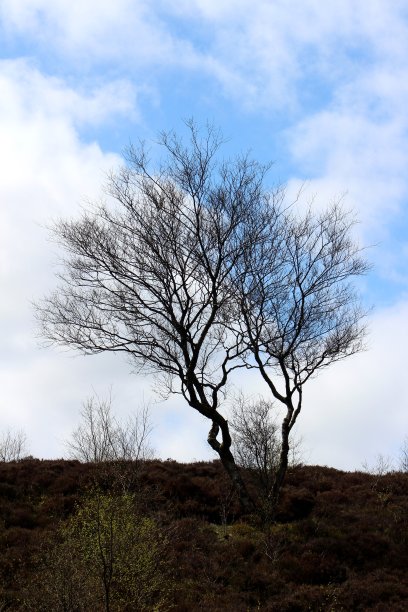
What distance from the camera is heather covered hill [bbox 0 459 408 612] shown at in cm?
1295

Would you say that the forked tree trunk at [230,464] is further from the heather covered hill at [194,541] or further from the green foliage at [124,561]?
Result: the green foliage at [124,561]

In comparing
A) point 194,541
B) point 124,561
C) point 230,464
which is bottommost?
point 124,561

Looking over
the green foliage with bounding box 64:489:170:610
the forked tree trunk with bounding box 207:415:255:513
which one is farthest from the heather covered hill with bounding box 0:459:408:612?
the forked tree trunk with bounding box 207:415:255:513

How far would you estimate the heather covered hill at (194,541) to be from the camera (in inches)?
510

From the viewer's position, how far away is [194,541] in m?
16.4

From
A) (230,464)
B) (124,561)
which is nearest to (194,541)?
(230,464)

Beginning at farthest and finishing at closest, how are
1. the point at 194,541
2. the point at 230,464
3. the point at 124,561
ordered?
1. the point at 230,464
2. the point at 194,541
3. the point at 124,561

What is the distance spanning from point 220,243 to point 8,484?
31.8 ft

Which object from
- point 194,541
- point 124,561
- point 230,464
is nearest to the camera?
point 124,561

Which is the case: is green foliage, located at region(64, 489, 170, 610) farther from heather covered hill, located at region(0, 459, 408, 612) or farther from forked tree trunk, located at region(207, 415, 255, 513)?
forked tree trunk, located at region(207, 415, 255, 513)

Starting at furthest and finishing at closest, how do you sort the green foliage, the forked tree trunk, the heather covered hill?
1. the forked tree trunk
2. the heather covered hill
3. the green foliage

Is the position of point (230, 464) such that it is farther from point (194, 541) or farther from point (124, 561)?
point (124, 561)

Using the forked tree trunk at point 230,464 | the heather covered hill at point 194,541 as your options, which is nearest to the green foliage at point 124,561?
the heather covered hill at point 194,541

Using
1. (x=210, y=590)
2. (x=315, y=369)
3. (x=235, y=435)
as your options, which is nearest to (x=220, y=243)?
(x=315, y=369)
